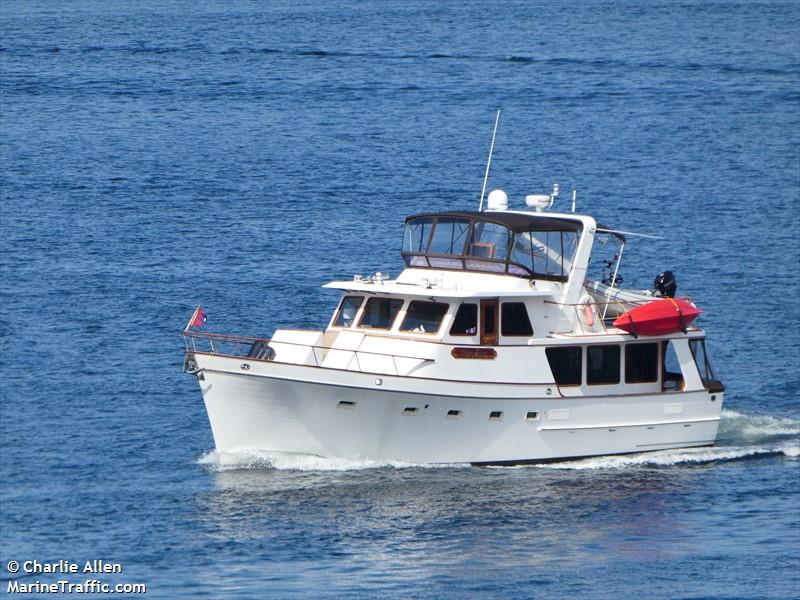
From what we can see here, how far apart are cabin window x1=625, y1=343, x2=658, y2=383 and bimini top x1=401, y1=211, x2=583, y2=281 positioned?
2462mm

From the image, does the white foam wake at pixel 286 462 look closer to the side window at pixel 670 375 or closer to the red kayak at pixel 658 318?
the red kayak at pixel 658 318

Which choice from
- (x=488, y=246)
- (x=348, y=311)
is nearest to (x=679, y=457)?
(x=488, y=246)

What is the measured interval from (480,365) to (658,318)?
4.72 metres

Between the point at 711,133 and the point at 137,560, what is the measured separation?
51167 mm

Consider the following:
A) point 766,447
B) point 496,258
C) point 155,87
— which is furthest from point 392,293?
point 155,87

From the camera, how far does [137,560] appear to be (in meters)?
29.8

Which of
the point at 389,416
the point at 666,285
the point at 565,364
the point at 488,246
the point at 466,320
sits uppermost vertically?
the point at 488,246

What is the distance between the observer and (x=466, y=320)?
119ft

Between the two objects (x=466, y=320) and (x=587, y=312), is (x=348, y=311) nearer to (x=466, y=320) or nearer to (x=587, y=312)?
(x=466, y=320)

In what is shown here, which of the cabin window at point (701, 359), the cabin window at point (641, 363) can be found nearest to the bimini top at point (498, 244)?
the cabin window at point (641, 363)

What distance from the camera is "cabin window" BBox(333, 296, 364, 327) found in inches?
1469

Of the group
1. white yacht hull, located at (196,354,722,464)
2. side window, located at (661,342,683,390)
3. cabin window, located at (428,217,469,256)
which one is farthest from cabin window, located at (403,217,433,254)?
side window, located at (661,342,683,390)

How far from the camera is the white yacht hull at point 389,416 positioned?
113 ft

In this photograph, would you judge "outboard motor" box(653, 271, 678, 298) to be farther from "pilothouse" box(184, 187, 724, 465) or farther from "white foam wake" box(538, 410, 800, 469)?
"white foam wake" box(538, 410, 800, 469)
